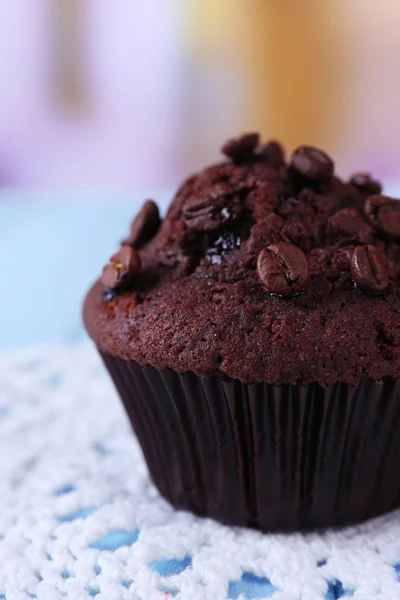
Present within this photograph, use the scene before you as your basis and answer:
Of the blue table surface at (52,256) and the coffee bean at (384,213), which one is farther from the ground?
the coffee bean at (384,213)

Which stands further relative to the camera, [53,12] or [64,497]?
[53,12]

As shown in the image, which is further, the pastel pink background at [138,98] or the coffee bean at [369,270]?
the pastel pink background at [138,98]

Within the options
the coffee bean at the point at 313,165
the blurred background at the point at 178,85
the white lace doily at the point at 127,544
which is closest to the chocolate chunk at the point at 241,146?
the coffee bean at the point at 313,165

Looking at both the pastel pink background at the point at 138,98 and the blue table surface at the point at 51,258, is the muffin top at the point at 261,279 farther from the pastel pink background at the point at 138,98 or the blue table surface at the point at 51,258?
the pastel pink background at the point at 138,98

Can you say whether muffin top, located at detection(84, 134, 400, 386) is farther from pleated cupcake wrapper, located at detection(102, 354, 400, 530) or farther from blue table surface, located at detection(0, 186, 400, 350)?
blue table surface, located at detection(0, 186, 400, 350)

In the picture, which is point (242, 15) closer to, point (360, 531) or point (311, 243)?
point (311, 243)

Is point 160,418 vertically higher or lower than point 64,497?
higher

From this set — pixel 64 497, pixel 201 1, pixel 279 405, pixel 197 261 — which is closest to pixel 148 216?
pixel 197 261
